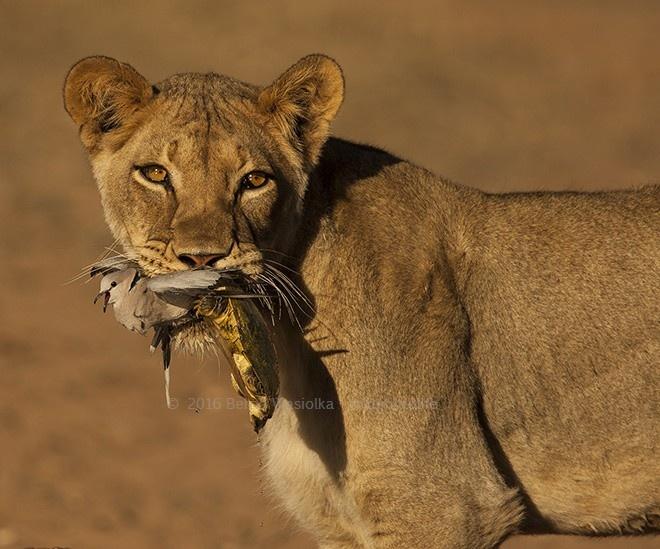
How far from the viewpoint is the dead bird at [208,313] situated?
5180mm

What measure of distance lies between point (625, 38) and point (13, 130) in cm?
1058

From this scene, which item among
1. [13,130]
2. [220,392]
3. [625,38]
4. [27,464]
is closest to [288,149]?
[27,464]

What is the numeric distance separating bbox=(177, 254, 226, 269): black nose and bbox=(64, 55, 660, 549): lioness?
0.06 metres

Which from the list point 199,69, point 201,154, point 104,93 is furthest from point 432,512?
point 199,69

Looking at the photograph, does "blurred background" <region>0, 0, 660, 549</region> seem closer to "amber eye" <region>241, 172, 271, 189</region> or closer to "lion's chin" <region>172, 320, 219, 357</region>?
"lion's chin" <region>172, 320, 219, 357</region>

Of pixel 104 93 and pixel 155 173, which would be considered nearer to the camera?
pixel 155 173

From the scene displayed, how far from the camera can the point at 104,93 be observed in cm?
576

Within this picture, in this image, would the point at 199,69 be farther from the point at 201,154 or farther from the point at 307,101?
the point at 201,154

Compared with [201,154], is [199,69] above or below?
above

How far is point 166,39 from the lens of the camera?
72.8 feet

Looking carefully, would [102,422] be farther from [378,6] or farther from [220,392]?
[378,6]

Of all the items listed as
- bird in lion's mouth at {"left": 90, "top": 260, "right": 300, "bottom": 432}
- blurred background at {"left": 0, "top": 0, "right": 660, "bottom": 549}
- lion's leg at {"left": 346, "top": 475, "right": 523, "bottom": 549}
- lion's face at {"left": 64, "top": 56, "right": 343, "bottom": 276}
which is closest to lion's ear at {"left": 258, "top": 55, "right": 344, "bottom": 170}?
lion's face at {"left": 64, "top": 56, "right": 343, "bottom": 276}

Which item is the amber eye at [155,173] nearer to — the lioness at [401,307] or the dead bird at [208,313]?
the lioness at [401,307]

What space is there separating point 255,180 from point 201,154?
24 cm
